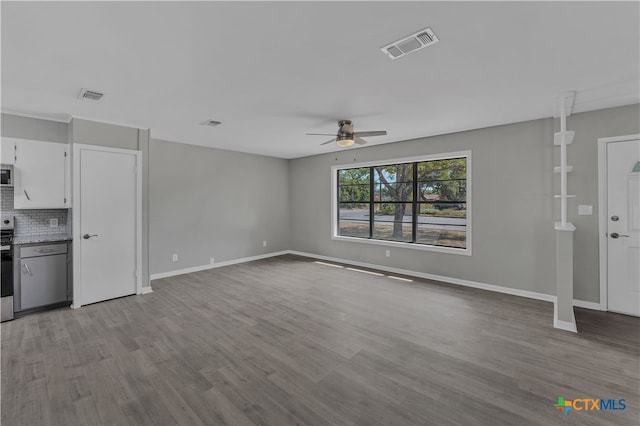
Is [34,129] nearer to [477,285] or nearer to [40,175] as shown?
[40,175]

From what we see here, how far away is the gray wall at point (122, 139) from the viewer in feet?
12.9

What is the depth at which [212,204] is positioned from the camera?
613 cm

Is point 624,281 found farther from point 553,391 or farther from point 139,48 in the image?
point 139,48

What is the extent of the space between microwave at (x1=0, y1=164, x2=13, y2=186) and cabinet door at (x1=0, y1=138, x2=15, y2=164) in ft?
0.21

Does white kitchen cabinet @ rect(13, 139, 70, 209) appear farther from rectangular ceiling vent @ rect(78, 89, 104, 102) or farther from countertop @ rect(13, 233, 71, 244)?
rectangular ceiling vent @ rect(78, 89, 104, 102)

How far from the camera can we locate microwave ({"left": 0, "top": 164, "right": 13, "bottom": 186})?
3475mm

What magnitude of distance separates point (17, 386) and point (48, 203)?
2511 mm

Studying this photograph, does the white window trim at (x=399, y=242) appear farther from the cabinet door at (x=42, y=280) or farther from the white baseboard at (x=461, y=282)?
the cabinet door at (x=42, y=280)

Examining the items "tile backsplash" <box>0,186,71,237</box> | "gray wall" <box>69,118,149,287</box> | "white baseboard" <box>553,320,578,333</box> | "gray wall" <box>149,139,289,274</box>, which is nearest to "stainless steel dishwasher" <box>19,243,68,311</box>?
"tile backsplash" <box>0,186,71,237</box>

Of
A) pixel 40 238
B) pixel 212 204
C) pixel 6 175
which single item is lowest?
pixel 40 238

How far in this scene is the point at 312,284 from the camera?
489cm

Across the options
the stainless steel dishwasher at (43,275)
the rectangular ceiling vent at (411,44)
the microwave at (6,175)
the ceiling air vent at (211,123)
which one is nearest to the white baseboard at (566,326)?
the rectangular ceiling vent at (411,44)

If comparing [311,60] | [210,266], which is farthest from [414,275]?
[311,60]

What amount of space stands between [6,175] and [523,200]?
695 centimetres
